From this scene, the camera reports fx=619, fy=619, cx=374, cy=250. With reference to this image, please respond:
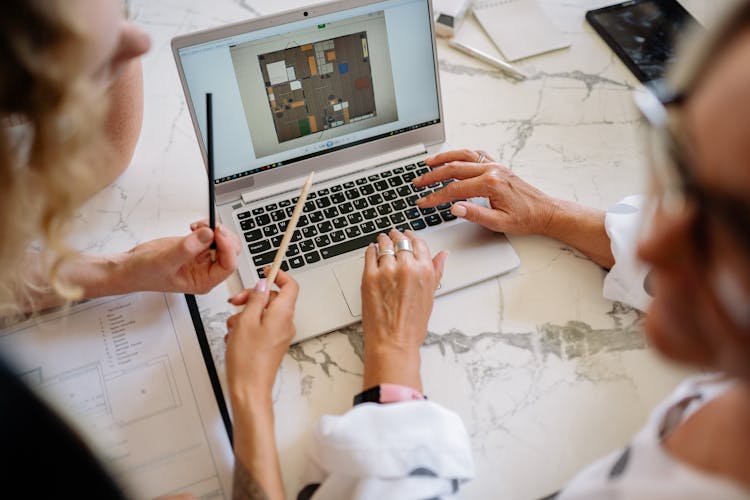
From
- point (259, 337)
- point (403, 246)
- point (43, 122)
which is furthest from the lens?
point (403, 246)

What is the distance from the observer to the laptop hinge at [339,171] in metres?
1.01

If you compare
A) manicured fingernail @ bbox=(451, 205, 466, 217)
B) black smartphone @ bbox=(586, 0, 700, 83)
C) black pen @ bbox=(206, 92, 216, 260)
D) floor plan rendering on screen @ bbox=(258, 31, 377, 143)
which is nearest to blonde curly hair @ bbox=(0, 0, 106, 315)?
black pen @ bbox=(206, 92, 216, 260)

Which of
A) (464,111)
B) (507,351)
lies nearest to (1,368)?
(507,351)

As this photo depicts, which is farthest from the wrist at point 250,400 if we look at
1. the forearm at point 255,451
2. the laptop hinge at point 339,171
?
the laptop hinge at point 339,171

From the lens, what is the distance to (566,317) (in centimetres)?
89

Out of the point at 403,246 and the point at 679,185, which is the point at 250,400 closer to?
the point at 403,246

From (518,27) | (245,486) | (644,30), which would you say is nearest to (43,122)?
(245,486)

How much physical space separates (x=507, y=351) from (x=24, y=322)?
0.68m

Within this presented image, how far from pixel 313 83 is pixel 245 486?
59 centimetres

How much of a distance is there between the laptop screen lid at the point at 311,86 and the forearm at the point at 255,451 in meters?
0.38

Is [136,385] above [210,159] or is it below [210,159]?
below

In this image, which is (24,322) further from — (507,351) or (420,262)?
(507,351)

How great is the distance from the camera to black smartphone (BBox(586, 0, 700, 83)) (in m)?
1.19

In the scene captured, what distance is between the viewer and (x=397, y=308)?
85cm
